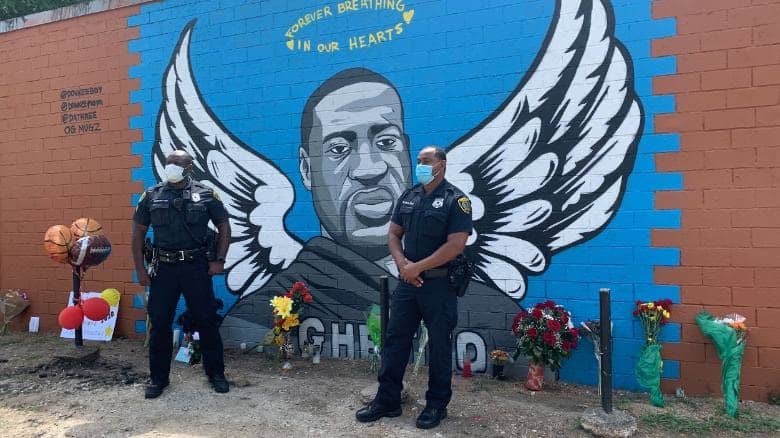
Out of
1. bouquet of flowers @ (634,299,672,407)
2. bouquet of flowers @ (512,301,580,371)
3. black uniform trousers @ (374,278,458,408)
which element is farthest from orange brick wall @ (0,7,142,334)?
bouquet of flowers @ (634,299,672,407)

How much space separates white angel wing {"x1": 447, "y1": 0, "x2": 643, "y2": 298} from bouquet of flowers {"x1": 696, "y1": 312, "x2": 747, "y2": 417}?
1.07 metres

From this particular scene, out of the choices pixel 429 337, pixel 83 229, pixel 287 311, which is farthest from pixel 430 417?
pixel 83 229

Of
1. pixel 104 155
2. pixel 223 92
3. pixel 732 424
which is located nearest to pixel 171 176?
pixel 223 92

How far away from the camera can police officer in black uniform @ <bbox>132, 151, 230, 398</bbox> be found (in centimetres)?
428

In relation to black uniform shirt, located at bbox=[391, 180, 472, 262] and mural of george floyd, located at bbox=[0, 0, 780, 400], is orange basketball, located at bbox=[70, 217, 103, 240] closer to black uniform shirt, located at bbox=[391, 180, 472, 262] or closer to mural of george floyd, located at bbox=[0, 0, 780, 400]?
mural of george floyd, located at bbox=[0, 0, 780, 400]

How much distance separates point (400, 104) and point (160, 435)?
125 inches

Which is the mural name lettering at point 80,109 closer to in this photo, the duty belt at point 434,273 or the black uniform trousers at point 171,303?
the black uniform trousers at point 171,303

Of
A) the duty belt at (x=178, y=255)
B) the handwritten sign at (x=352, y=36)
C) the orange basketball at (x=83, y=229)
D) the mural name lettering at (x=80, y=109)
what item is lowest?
the duty belt at (x=178, y=255)

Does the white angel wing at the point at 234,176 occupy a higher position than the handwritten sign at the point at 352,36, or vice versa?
the handwritten sign at the point at 352,36

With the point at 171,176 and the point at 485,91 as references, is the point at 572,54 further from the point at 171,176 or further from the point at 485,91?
the point at 171,176

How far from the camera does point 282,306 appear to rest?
4938mm

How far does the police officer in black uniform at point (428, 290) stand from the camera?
3.59 meters

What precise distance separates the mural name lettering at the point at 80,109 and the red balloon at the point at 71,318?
219cm

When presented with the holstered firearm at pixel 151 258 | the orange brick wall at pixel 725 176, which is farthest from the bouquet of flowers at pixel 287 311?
the orange brick wall at pixel 725 176
